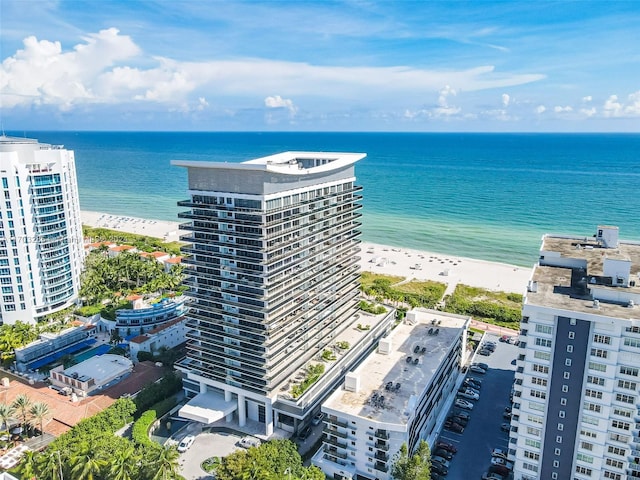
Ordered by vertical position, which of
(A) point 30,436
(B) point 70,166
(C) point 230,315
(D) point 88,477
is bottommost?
(A) point 30,436

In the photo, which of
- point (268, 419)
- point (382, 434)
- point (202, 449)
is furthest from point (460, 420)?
point (202, 449)

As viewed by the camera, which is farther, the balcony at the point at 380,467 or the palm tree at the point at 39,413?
the palm tree at the point at 39,413

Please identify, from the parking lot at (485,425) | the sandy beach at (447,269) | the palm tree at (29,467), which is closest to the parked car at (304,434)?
the parking lot at (485,425)

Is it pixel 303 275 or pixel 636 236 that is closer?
pixel 303 275

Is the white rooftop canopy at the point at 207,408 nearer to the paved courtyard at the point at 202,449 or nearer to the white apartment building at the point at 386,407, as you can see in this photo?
the paved courtyard at the point at 202,449

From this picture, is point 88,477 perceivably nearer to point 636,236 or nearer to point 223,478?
point 223,478

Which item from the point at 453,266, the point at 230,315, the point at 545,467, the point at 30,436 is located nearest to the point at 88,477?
the point at 30,436

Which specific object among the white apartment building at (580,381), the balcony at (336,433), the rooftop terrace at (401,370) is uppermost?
the white apartment building at (580,381)

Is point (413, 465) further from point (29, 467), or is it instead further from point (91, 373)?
point (91, 373)
